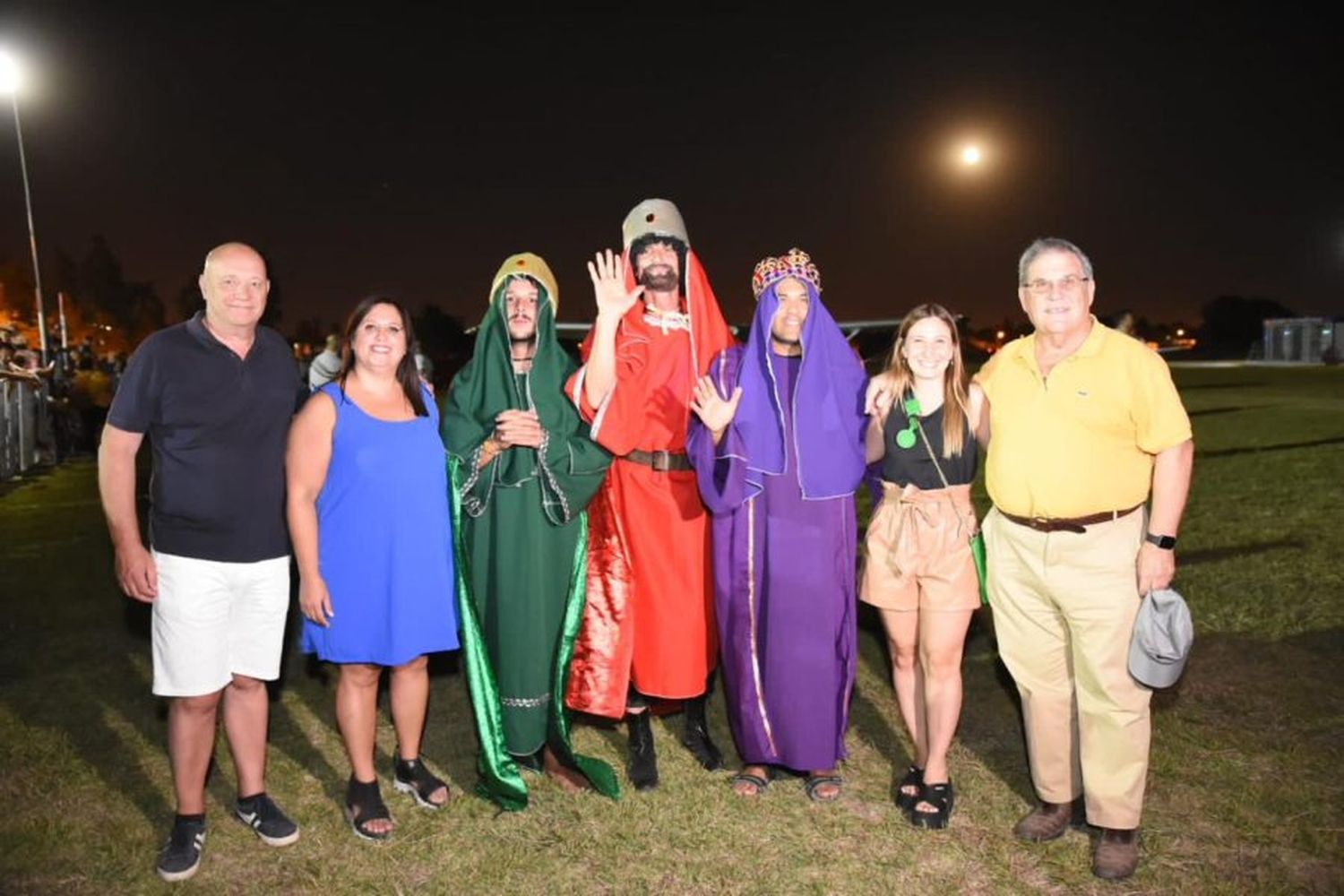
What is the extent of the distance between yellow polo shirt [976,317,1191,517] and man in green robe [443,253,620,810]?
5.68 ft

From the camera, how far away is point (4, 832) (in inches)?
152

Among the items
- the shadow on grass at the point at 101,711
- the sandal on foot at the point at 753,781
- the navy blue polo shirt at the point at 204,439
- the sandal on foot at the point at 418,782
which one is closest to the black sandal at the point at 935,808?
the sandal on foot at the point at 753,781

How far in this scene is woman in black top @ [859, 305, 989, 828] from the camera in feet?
12.1

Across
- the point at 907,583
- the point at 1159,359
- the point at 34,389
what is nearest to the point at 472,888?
the point at 907,583

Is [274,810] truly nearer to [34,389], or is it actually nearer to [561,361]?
[561,361]

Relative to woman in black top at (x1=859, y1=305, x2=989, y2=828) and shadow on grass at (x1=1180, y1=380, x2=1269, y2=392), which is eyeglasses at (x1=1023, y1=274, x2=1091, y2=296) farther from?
shadow on grass at (x1=1180, y1=380, x2=1269, y2=392)

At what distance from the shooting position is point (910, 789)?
397 centimetres

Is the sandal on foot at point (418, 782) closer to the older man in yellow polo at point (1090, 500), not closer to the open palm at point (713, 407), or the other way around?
the open palm at point (713, 407)

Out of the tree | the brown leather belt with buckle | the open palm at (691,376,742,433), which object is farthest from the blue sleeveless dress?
the tree

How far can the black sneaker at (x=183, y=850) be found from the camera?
352 centimetres

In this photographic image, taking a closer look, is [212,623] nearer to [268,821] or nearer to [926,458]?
[268,821]

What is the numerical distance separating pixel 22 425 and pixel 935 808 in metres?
15.8

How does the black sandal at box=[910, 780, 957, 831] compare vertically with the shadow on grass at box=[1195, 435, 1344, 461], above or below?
below

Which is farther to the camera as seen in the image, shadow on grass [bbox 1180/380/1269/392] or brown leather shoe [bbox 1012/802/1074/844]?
shadow on grass [bbox 1180/380/1269/392]
